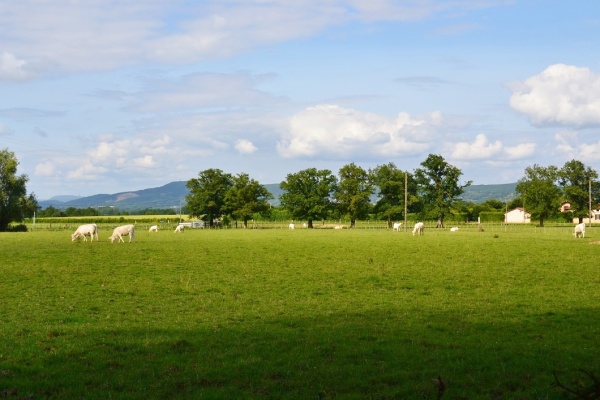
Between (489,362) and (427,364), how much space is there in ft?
3.70

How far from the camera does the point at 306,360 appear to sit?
11.4 meters

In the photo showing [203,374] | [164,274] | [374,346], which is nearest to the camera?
[203,374]

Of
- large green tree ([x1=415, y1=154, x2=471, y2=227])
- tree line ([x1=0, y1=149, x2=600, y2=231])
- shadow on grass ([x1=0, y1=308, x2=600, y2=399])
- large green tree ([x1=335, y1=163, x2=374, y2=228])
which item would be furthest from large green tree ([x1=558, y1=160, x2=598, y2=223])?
shadow on grass ([x1=0, y1=308, x2=600, y2=399])

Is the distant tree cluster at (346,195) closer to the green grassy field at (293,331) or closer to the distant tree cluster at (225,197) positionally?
the distant tree cluster at (225,197)

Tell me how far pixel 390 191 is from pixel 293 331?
360ft

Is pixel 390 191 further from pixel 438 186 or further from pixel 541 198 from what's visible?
pixel 541 198

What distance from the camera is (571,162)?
131125 millimetres

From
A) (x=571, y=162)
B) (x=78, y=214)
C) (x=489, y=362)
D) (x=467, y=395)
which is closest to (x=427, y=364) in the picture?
(x=489, y=362)

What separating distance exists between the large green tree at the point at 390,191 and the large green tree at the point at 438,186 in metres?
2.66

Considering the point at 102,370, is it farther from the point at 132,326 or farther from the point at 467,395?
the point at 467,395

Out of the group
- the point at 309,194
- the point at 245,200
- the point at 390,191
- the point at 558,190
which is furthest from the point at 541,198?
the point at 245,200

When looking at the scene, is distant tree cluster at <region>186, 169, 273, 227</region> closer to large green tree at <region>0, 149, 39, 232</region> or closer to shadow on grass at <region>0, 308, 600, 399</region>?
large green tree at <region>0, 149, 39, 232</region>

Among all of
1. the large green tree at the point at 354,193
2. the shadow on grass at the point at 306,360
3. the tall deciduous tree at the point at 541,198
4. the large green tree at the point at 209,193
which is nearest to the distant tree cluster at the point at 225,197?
the large green tree at the point at 209,193

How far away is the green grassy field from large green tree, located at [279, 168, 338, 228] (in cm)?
9400
